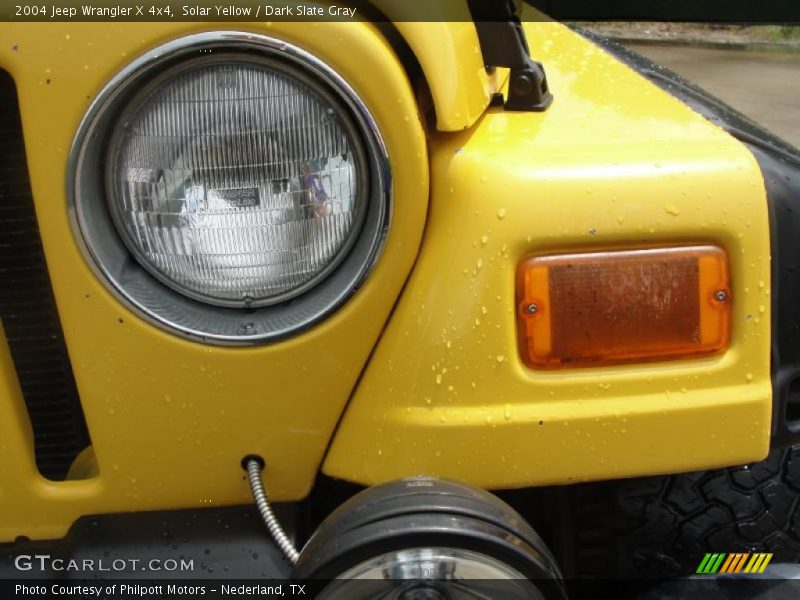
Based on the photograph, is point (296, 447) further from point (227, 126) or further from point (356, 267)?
point (227, 126)

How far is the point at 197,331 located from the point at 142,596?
39cm

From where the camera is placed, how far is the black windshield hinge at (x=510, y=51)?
4.01 ft

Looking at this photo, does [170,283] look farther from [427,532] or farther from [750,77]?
[750,77]

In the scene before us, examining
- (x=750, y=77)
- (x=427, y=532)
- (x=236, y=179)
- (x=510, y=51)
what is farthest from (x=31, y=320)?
(x=750, y=77)

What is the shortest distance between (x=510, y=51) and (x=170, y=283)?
0.57 m

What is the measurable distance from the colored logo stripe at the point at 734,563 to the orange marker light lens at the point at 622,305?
45cm

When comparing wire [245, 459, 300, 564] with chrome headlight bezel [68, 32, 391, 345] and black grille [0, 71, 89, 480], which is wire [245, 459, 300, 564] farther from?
black grille [0, 71, 89, 480]

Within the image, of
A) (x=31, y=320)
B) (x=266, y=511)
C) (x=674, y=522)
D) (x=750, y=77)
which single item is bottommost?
(x=750, y=77)

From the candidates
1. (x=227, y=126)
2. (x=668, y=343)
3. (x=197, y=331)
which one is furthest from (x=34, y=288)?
(x=668, y=343)

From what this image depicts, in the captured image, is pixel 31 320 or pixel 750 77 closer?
pixel 31 320

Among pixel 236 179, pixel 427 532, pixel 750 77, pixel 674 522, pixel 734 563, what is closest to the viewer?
pixel 427 532

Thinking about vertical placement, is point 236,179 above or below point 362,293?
above

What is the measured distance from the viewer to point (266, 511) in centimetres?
113

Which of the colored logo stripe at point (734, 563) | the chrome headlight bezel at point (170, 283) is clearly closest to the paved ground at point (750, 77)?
the colored logo stripe at point (734, 563)
